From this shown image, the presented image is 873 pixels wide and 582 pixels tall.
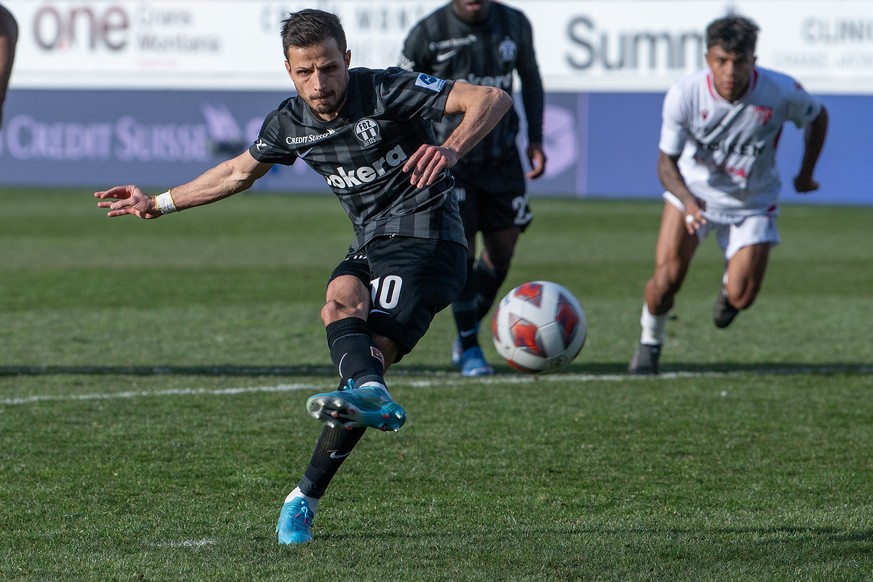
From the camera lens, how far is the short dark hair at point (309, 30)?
432 centimetres

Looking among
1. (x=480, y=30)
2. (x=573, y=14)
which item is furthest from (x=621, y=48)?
(x=480, y=30)

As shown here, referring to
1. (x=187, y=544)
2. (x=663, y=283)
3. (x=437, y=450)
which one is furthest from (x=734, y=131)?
(x=187, y=544)

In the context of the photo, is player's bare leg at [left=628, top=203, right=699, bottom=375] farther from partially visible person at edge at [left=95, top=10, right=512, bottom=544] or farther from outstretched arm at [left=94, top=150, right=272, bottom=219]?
outstretched arm at [left=94, top=150, right=272, bottom=219]

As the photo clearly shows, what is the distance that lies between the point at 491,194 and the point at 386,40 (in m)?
21.7

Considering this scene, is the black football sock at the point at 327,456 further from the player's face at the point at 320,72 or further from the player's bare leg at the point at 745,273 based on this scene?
the player's bare leg at the point at 745,273

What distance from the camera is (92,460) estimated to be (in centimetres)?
518

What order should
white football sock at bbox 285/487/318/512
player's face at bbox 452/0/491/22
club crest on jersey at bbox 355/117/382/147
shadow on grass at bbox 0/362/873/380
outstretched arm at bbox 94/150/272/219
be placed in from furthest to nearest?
player's face at bbox 452/0/491/22 → shadow on grass at bbox 0/362/873/380 → outstretched arm at bbox 94/150/272/219 → club crest on jersey at bbox 355/117/382/147 → white football sock at bbox 285/487/318/512

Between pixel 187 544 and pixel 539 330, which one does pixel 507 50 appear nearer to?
pixel 539 330

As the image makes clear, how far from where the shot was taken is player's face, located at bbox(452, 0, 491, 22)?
754 centimetres

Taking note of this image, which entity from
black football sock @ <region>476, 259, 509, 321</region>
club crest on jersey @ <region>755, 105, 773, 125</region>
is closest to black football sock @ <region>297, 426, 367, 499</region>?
black football sock @ <region>476, 259, 509, 321</region>

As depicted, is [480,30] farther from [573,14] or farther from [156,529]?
[573,14]

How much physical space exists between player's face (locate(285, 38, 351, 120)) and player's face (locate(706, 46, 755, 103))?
3.13 metres

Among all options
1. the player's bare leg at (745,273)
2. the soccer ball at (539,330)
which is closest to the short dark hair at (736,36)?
the player's bare leg at (745,273)

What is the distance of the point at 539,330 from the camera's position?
19.6 feet
